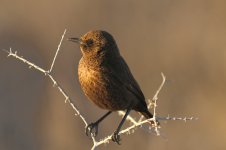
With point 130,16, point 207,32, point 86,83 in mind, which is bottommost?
point 207,32

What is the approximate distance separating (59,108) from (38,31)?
1864 mm

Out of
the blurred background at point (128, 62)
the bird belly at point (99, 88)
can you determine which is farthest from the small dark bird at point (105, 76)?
the blurred background at point (128, 62)

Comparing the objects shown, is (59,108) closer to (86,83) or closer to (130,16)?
(130,16)

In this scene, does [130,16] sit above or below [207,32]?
above

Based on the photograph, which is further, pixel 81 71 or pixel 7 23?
pixel 7 23

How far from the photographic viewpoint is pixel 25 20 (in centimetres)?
1803

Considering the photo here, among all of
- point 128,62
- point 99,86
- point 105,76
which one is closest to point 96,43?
point 105,76

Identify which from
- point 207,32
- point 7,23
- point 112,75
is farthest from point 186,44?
point 112,75

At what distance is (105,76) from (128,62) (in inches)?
350

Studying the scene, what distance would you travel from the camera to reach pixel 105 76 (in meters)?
8.26

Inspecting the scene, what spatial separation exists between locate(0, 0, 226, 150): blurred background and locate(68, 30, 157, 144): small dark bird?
738 centimetres

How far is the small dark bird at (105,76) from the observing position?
8219 millimetres

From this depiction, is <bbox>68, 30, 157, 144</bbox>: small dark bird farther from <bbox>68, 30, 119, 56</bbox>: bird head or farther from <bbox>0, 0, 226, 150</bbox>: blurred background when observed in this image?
<bbox>0, 0, 226, 150</bbox>: blurred background

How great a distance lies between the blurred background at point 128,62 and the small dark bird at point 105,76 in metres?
7.38
